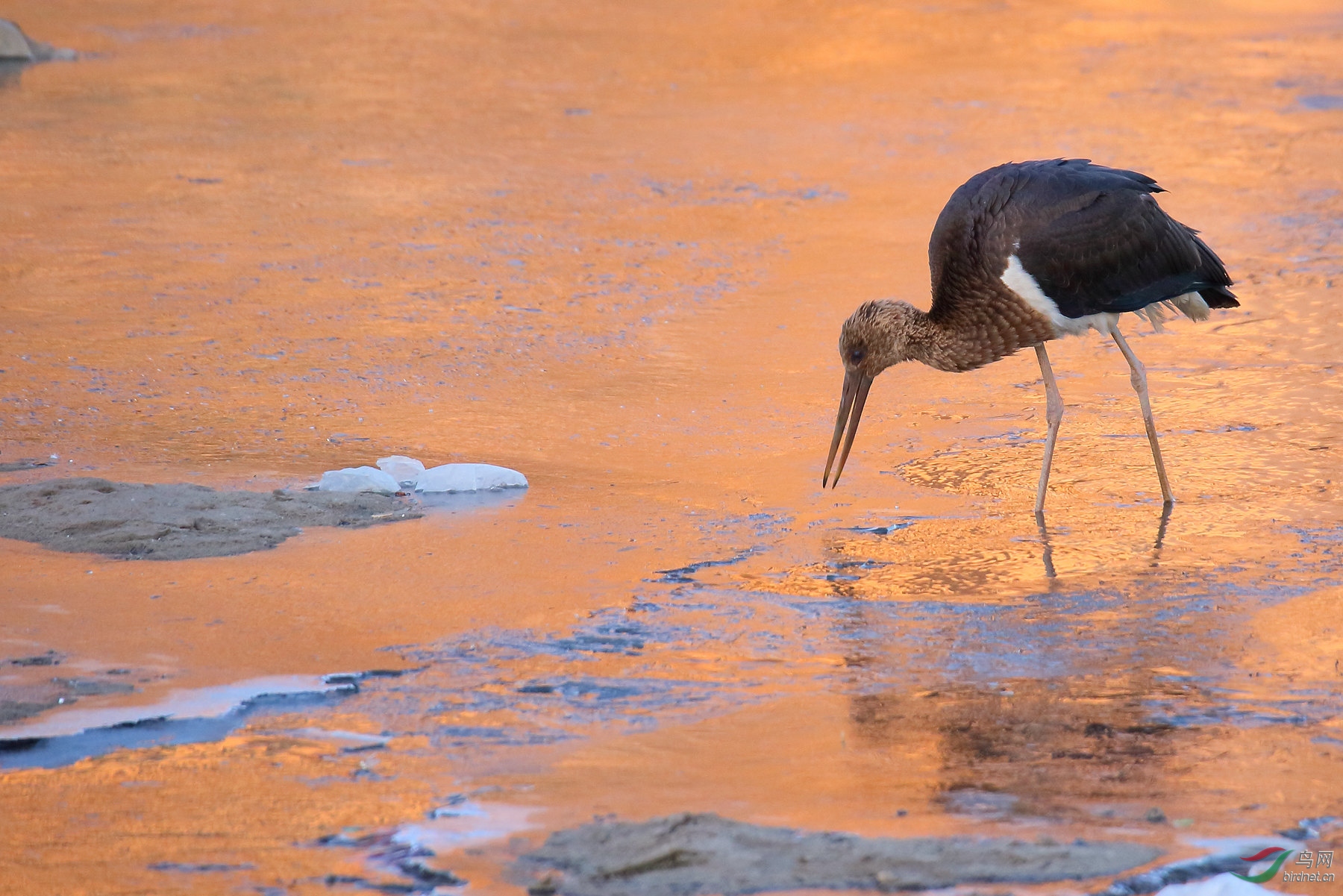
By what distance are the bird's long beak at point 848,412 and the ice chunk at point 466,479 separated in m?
1.11

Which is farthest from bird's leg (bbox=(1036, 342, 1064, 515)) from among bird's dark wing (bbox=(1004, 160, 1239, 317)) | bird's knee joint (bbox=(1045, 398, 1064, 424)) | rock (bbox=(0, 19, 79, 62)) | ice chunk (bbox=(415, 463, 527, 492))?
rock (bbox=(0, 19, 79, 62))

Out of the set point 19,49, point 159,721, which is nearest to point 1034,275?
point 159,721

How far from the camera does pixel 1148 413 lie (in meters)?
5.88

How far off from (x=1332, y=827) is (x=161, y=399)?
488 centimetres

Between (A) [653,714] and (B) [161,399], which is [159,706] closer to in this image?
(A) [653,714]

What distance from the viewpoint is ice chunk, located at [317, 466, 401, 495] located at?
5.67 m

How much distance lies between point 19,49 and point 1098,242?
1219 centimetres

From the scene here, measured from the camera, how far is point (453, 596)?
4.81m

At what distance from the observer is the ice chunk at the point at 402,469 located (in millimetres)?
5801

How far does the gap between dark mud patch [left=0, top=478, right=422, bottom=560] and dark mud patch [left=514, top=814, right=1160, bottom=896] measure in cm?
222

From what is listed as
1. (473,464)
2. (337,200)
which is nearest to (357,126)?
(337,200)

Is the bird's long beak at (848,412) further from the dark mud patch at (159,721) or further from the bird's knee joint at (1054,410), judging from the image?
the dark mud patch at (159,721)

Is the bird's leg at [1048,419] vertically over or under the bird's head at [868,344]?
under

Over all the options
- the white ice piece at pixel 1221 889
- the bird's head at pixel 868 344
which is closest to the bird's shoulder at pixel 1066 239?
the bird's head at pixel 868 344
